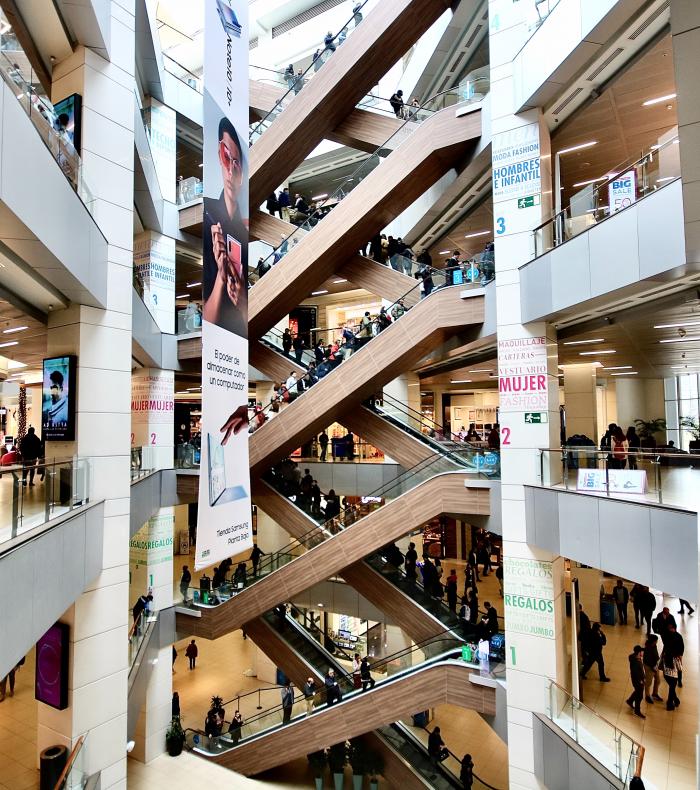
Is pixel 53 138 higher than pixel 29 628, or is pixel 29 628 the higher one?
pixel 53 138

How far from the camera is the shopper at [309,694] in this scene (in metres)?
13.7

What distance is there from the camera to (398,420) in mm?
15688

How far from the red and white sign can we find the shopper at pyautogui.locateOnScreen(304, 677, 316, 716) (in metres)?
8.87

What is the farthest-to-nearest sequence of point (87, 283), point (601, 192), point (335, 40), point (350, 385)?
point (335, 40)
point (350, 385)
point (601, 192)
point (87, 283)

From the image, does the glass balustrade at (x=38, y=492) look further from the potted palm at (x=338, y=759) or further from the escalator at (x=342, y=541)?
the potted palm at (x=338, y=759)

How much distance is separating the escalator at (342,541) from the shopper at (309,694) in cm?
234

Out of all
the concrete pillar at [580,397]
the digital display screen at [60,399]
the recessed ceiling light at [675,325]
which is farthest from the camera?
the concrete pillar at [580,397]

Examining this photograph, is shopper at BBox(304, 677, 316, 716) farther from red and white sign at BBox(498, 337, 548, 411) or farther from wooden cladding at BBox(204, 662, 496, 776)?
red and white sign at BBox(498, 337, 548, 411)

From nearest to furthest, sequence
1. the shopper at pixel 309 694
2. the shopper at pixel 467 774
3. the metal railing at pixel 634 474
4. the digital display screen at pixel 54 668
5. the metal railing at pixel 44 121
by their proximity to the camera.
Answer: the metal railing at pixel 44 121
the metal railing at pixel 634 474
the digital display screen at pixel 54 668
the shopper at pixel 467 774
the shopper at pixel 309 694

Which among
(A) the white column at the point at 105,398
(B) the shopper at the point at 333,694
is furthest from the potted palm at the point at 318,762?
(A) the white column at the point at 105,398

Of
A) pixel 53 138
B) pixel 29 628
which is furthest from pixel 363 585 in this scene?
pixel 53 138

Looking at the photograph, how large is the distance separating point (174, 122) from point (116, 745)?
15.2 metres

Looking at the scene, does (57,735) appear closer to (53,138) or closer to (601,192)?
(53,138)

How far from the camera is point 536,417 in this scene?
9875 mm
